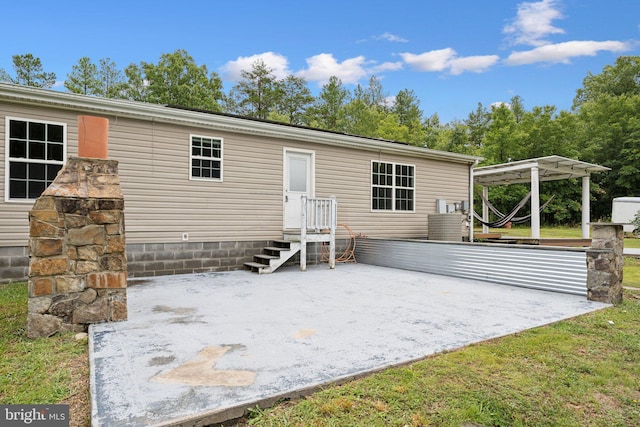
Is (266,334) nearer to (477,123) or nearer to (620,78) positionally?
(477,123)

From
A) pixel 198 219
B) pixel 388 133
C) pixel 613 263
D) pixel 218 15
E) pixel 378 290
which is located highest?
pixel 218 15

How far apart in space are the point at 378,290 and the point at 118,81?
86.2 ft

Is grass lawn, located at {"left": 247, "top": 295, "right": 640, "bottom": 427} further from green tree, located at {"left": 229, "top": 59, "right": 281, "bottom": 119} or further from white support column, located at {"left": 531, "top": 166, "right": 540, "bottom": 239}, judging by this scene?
green tree, located at {"left": 229, "top": 59, "right": 281, "bottom": 119}

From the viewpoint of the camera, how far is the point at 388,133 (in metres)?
25.8

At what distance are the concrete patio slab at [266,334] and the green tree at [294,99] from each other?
22.3 metres

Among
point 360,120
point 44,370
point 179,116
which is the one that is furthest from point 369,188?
point 360,120

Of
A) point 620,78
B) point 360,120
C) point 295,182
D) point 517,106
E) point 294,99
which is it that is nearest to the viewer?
point 295,182

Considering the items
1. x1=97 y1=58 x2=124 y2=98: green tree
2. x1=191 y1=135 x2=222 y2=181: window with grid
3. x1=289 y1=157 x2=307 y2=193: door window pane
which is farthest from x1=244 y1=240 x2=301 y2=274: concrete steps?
x1=97 y1=58 x2=124 y2=98: green tree

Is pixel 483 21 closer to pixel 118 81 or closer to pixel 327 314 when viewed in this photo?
pixel 327 314

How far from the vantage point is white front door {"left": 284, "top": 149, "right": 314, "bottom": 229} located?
7777mm

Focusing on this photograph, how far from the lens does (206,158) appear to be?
6832 millimetres

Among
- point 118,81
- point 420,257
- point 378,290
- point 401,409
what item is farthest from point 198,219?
point 118,81

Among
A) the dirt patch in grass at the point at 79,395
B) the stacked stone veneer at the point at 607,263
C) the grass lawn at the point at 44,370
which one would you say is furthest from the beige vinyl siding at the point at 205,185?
the stacked stone veneer at the point at 607,263

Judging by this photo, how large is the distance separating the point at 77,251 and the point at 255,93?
2454 cm
